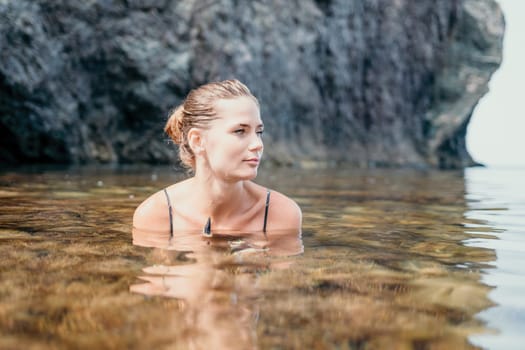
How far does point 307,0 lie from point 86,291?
21562 millimetres

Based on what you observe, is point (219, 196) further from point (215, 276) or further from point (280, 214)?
point (215, 276)

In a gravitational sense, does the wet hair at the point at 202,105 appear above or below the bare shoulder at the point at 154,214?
above

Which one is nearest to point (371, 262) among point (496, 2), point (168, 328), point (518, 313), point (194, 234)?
point (518, 313)

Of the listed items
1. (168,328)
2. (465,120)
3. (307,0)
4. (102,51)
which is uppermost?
(307,0)

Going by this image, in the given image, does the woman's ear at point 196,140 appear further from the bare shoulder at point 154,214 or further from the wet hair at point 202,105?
the bare shoulder at point 154,214

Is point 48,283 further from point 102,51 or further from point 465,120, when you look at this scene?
point 465,120

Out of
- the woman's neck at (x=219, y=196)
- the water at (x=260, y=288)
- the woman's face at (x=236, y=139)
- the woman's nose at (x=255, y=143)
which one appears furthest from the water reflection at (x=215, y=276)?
the woman's nose at (x=255, y=143)

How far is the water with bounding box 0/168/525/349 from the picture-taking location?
56.7 inches

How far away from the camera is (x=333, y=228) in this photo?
374 centimetres

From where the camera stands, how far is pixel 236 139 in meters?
2.94

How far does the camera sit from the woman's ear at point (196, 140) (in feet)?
10.2

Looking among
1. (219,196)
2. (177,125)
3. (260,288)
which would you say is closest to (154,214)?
(219,196)

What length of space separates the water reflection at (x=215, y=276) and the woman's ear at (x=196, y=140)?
466 millimetres

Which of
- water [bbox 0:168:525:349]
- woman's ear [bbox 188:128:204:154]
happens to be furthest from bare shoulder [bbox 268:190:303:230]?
woman's ear [bbox 188:128:204:154]
